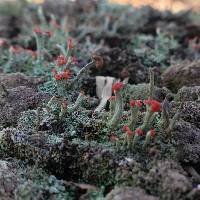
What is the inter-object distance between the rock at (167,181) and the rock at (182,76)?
145 centimetres

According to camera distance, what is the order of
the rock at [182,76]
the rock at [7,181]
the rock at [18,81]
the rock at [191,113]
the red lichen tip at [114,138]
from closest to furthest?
the rock at [7,181] < the red lichen tip at [114,138] < the rock at [191,113] < the rock at [18,81] < the rock at [182,76]

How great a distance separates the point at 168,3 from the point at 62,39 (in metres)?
3.79

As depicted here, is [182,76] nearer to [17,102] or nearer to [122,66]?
[122,66]

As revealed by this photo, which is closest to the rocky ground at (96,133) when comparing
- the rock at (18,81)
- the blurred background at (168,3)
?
the rock at (18,81)

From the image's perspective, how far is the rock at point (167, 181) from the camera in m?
2.10

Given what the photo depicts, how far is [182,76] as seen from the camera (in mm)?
3674

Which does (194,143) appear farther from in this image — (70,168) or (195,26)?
(195,26)

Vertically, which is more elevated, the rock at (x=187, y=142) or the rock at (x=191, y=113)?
the rock at (x=191, y=113)

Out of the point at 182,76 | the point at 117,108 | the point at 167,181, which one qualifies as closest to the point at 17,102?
the point at 117,108

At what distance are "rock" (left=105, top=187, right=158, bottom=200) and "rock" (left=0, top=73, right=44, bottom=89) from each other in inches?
57.2

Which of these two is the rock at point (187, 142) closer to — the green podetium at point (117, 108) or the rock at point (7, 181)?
the green podetium at point (117, 108)

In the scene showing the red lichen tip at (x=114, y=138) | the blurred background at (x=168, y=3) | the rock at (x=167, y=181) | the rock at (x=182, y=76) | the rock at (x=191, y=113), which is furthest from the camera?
the blurred background at (x=168, y=3)

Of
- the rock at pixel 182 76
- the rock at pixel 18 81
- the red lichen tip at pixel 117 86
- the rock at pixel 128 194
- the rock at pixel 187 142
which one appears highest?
the red lichen tip at pixel 117 86

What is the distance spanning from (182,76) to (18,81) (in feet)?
4.44
